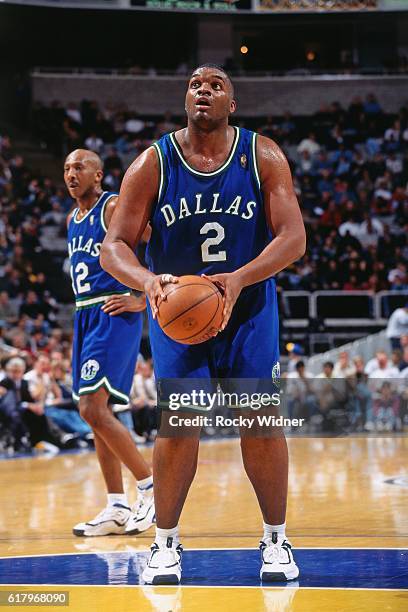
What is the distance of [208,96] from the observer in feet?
16.1

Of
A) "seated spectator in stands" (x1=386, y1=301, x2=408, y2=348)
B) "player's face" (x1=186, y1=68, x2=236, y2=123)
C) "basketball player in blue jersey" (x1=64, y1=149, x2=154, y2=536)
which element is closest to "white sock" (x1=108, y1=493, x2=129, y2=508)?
A: "basketball player in blue jersey" (x1=64, y1=149, x2=154, y2=536)

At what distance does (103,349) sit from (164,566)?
2181mm

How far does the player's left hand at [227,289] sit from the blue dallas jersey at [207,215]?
0.37m

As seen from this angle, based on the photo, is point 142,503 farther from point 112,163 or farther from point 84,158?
point 112,163

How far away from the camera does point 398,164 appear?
2231 centimetres

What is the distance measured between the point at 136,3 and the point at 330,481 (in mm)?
14353

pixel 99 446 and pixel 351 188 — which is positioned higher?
pixel 351 188

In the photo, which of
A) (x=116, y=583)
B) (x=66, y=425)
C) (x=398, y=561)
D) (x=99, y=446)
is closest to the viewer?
(x=116, y=583)

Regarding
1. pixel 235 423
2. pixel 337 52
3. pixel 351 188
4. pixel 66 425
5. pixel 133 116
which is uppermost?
pixel 337 52

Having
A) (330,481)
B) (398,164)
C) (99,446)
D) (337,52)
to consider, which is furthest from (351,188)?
(99,446)

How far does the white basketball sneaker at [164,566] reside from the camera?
4.80 metres

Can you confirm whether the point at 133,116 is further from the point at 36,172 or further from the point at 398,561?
the point at 398,561

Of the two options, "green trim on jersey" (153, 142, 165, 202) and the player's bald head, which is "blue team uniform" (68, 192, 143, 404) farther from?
"green trim on jersey" (153, 142, 165, 202)

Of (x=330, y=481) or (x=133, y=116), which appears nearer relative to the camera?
(x=330, y=481)
